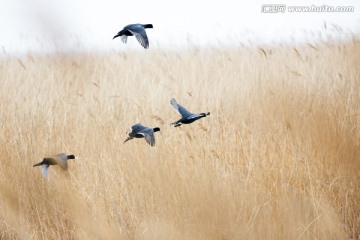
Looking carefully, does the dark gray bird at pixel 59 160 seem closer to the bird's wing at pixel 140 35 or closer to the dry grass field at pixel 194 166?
the dry grass field at pixel 194 166

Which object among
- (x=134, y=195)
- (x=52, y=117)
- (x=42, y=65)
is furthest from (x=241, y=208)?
(x=42, y=65)

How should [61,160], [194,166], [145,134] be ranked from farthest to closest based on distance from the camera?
[194,166] < [61,160] < [145,134]

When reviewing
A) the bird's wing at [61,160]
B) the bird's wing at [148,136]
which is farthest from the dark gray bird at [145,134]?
the bird's wing at [61,160]

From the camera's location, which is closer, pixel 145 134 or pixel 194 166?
pixel 145 134

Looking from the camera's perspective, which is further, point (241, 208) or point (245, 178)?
point (245, 178)

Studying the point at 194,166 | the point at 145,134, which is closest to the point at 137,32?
the point at 145,134

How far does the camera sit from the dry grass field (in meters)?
2.33

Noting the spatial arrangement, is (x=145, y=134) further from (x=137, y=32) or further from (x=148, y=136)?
(x=137, y=32)

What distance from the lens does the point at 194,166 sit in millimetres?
2465

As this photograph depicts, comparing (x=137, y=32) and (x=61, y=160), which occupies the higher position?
(x=137, y=32)

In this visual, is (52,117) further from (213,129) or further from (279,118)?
(279,118)

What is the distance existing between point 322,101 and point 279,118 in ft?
1.07

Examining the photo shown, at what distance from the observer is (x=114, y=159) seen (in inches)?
105

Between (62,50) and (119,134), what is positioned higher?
(62,50)
